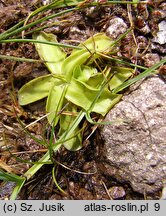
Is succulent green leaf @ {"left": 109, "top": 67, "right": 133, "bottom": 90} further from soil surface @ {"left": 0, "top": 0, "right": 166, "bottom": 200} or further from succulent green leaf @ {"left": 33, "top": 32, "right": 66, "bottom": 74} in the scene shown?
succulent green leaf @ {"left": 33, "top": 32, "right": 66, "bottom": 74}

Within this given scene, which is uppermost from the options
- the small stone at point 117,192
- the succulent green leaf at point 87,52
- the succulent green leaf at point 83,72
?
the succulent green leaf at point 87,52

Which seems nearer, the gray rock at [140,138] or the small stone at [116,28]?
the gray rock at [140,138]

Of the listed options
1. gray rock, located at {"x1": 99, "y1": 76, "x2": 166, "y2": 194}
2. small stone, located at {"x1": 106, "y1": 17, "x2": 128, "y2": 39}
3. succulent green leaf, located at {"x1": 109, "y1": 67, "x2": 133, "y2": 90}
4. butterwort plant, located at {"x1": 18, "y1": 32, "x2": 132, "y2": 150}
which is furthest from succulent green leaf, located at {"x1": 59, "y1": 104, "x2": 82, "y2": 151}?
small stone, located at {"x1": 106, "y1": 17, "x2": 128, "y2": 39}

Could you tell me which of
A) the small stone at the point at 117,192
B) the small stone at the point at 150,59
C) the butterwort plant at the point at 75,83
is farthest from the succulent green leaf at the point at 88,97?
the small stone at the point at 117,192

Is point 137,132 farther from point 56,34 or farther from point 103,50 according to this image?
point 56,34

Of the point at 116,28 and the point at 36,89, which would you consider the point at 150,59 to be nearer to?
the point at 116,28

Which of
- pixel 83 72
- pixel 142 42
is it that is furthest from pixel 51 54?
pixel 142 42

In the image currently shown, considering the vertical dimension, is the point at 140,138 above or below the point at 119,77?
below

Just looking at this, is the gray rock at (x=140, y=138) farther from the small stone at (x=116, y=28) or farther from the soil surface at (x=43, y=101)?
the small stone at (x=116, y=28)
